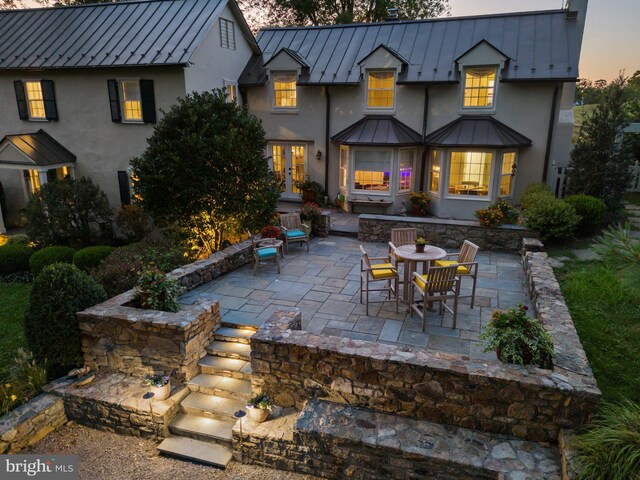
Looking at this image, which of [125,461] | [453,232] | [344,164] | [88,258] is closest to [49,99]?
[88,258]

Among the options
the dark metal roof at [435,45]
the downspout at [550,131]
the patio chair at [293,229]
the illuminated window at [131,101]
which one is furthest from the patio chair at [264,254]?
the downspout at [550,131]

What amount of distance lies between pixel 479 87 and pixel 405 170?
3.44 metres

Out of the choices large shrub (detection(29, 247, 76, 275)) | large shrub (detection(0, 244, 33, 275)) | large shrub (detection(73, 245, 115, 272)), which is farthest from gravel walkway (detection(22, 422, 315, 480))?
large shrub (detection(0, 244, 33, 275))

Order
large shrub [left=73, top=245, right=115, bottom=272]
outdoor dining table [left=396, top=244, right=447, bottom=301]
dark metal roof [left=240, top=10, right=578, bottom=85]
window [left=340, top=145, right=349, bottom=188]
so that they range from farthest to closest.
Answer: window [left=340, top=145, right=349, bottom=188], dark metal roof [left=240, top=10, right=578, bottom=85], large shrub [left=73, top=245, right=115, bottom=272], outdoor dining table [left=396, top=244, right=447, bottom=301]

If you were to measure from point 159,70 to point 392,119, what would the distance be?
25.1 ft

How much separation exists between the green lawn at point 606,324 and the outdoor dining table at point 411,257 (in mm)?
2483

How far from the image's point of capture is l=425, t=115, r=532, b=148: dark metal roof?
42.9 feet

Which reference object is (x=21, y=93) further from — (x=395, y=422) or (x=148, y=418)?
(x=395, y=422)

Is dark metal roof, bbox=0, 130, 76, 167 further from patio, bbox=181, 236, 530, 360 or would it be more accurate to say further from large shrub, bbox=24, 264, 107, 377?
large shrub, bbox=24, 264, 107, 377

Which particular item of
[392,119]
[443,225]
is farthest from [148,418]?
[392,119]

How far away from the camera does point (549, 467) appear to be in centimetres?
438

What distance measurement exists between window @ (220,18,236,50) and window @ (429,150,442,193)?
7924 millimetres

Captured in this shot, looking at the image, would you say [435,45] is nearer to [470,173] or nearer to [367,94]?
[367,94]

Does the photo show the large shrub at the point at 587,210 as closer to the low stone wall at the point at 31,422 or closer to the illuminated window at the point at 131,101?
the low stone wall at the point at 31,422
